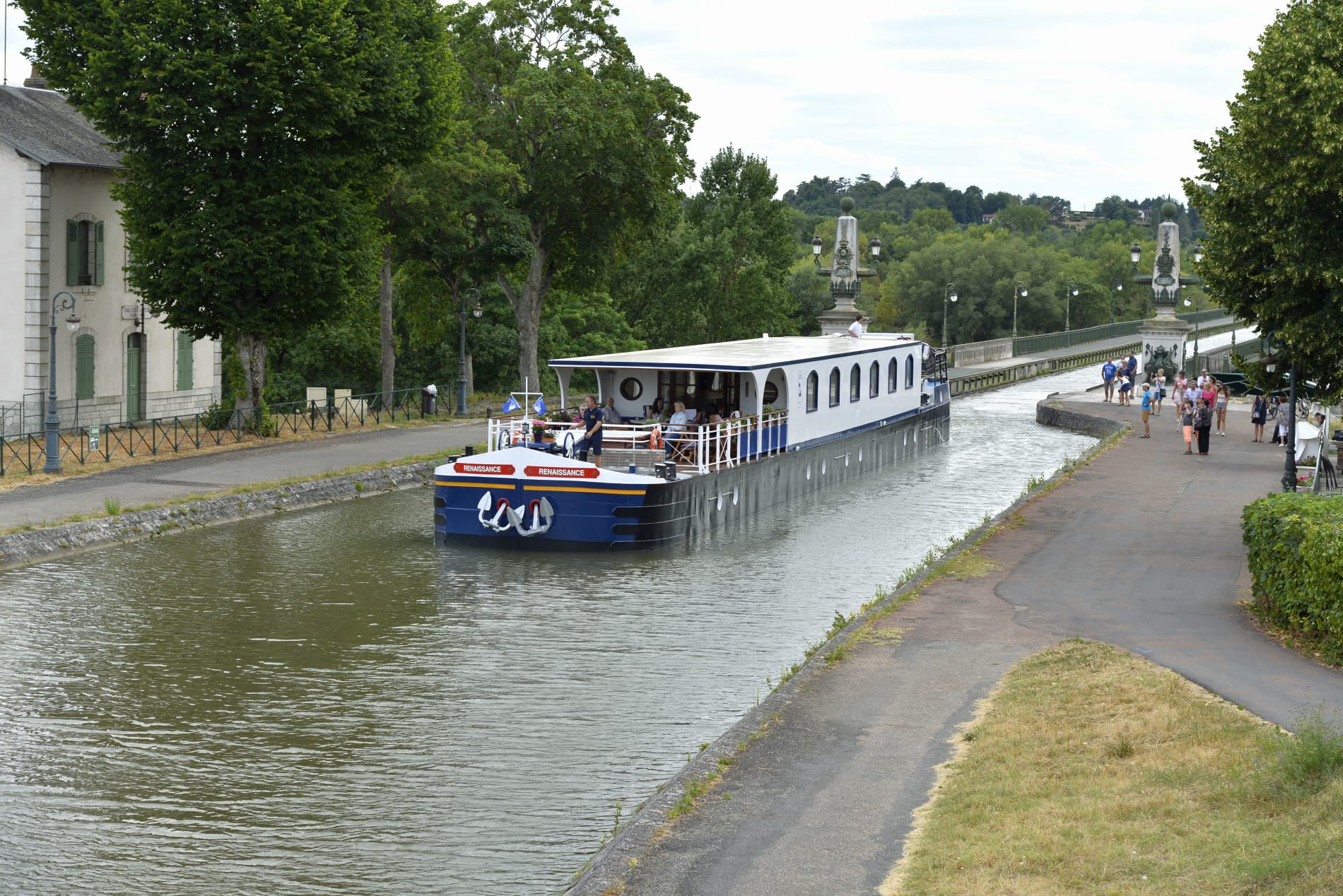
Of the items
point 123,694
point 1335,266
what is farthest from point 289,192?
point 1335,266

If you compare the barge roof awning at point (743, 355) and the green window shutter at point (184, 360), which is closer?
the barge roof awning at point (743, 355)

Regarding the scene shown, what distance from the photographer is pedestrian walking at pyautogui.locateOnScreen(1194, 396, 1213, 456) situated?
122 feet

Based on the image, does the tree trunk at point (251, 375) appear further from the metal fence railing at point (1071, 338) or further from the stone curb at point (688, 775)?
the metal fence railing at point (1071, 338)

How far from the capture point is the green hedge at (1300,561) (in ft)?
49.6

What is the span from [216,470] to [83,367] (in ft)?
31.3

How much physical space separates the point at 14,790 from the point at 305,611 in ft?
25.8

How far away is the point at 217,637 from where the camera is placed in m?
19.3

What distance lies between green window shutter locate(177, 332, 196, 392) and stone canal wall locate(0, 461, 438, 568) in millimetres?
12455

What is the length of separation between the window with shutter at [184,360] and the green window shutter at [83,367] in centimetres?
398

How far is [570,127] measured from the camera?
50094 millimetres

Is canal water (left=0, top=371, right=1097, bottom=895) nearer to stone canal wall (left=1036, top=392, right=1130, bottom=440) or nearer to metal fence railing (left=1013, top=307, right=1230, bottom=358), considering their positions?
stone canal wall (left=1036, top=392, right=1130, bottom=440)

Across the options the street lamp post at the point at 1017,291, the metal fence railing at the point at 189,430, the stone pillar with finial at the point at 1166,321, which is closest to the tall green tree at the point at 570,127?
the metal fence railing at the point at 189,430

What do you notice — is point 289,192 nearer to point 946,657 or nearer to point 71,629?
point 71,629

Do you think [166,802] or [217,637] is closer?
[166,802]
